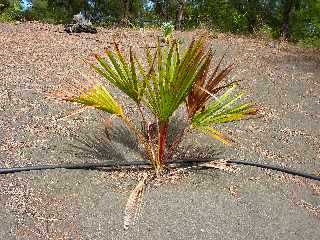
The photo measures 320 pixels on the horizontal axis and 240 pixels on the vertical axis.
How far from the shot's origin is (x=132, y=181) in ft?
11.5

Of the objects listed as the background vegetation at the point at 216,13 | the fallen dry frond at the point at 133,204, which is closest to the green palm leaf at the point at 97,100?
the fallen dry frond at the point at 133,204

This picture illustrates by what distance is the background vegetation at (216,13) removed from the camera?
1642 centimetres

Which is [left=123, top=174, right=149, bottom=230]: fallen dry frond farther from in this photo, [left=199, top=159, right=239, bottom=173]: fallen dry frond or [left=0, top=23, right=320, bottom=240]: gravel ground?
[left=199, top=159, right=239, bottom=173]: fallen dry frond

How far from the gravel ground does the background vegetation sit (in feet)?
34.7

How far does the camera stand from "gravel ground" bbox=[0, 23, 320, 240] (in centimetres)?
304

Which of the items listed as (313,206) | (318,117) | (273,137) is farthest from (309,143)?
(313,206)

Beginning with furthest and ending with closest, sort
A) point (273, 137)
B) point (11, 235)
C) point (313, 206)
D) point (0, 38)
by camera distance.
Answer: point (0, 38), point (273, 137), point (313, 206), point (11, 235)

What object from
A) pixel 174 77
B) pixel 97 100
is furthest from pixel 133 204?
pixel 174 77

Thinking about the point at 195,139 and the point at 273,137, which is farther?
the point at 273,137

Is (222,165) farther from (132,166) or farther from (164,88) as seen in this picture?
(164,88)

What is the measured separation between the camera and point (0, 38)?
6961 millimetres

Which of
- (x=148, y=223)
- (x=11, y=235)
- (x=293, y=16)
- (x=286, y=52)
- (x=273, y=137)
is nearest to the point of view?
(x=11, y=235)

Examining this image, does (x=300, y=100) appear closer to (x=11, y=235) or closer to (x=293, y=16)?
(x=11, y=235)

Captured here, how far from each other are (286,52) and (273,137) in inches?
149
